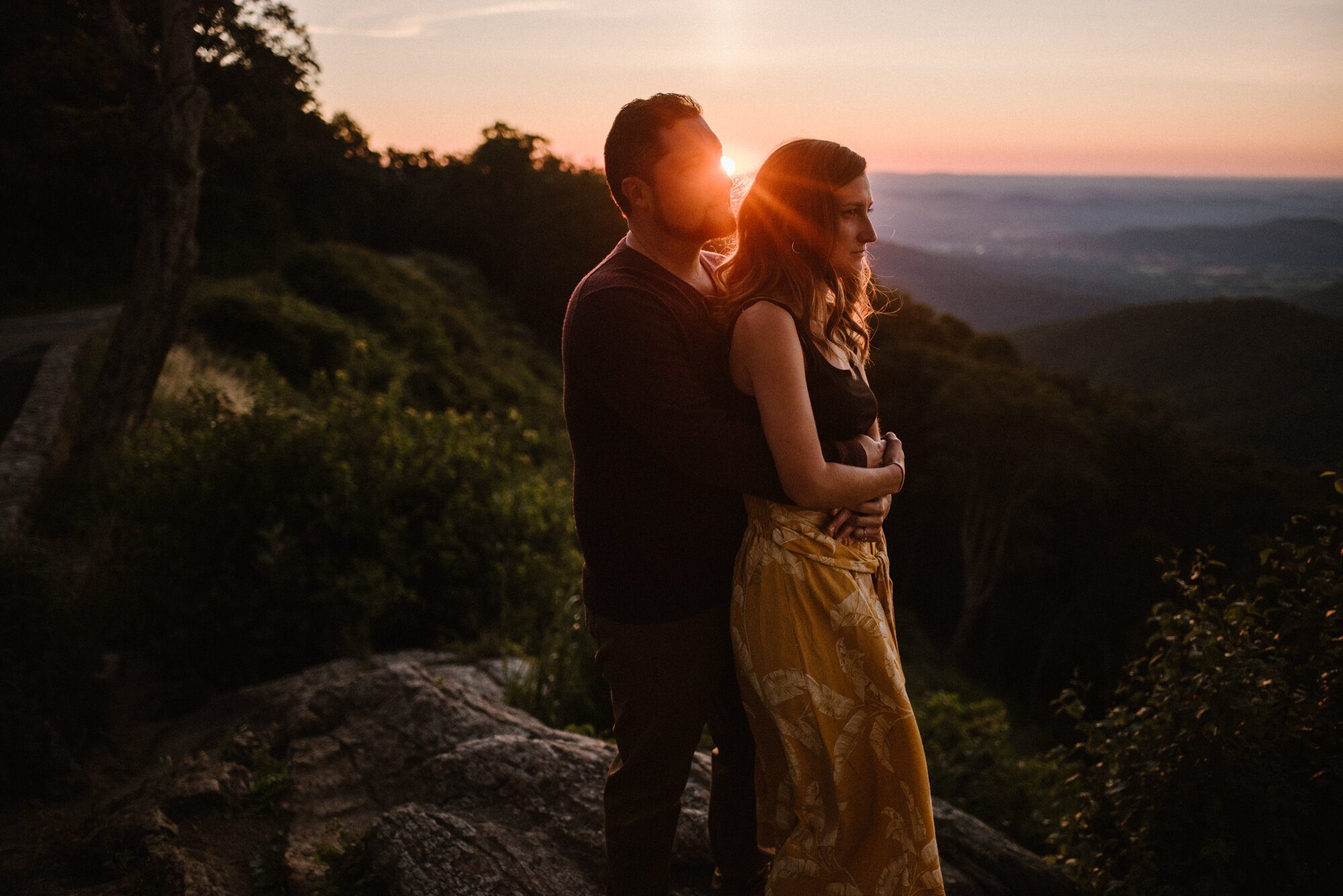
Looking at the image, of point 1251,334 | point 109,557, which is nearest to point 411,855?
point 109,557

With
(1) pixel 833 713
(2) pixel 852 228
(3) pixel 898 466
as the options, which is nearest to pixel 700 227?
(2) pixel 852 228

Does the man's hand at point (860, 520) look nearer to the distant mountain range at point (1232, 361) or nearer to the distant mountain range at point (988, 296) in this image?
the distant mountain range at point (1232, 361)

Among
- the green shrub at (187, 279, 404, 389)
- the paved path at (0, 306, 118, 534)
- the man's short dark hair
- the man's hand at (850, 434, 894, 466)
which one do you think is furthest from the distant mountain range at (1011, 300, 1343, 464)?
the paved path at (0, 306, 118, 534)

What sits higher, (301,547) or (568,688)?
(301,547)

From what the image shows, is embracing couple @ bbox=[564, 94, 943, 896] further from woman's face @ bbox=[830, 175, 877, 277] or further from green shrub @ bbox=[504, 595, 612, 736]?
green shrub @ bbox=[504, 595, 612, 736]

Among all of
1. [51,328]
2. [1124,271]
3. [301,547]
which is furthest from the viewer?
[1124,271]

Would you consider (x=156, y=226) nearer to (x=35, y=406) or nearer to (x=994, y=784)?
(x=35, y=406)

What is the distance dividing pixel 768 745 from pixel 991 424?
26.9 metres

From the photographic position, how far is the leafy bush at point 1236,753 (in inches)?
92.7

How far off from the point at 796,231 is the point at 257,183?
1273 inches

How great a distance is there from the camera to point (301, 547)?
5.28 meters

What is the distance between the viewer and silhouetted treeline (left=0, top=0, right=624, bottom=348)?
8516mm

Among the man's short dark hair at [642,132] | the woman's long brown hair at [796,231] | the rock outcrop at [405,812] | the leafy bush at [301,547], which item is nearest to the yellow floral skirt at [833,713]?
the woman's long brown hair at [796,231]

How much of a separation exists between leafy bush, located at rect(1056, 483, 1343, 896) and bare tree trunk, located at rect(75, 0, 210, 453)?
884cm
